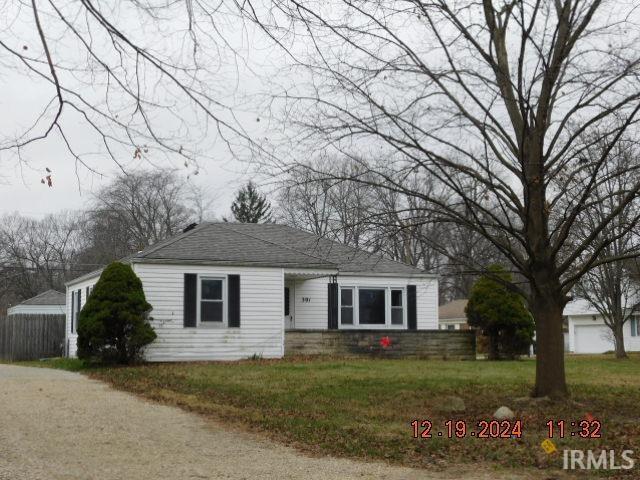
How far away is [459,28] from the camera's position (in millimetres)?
10172

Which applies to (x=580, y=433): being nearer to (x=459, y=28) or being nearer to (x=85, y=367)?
(x=459, y=28)

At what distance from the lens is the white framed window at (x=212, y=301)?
20.5 metres

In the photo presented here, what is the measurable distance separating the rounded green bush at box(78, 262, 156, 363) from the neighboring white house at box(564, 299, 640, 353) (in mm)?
32626

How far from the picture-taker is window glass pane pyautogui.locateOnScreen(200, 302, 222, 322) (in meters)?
20.5

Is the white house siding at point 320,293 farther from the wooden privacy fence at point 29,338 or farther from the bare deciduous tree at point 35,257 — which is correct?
the bare deciduous tree at point 35,257

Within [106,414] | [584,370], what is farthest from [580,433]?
[584,370]

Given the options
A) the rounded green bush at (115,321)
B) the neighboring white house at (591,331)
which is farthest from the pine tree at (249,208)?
the rounded green bush at (115,321)

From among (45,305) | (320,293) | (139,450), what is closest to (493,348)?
(320,293)

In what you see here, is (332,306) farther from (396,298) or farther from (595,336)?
(595,336)

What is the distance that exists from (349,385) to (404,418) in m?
3.68

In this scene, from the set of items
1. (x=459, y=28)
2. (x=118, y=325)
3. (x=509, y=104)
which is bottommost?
(x=118, y=325)

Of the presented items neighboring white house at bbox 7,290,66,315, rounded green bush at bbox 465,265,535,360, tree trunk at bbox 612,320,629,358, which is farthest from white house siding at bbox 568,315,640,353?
neighboring white house at bbox 7,290,66,315

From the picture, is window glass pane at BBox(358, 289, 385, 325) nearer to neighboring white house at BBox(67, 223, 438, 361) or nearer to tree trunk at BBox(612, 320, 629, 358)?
neighboring white house at BBox(67, 223, 438, 361)

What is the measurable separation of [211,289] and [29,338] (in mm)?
9872
